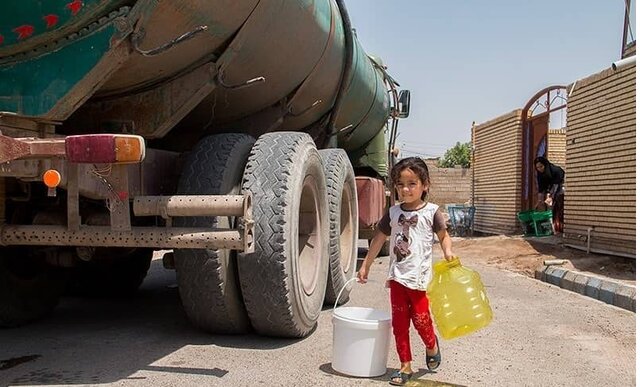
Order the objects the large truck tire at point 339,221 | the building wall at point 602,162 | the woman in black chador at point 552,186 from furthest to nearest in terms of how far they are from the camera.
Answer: the woman in black chador at point 552,186
the building wall at point 602,162
the large truck tire at point 339,221

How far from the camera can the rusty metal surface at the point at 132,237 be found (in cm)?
351

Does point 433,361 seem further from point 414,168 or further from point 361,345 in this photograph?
point 414,168

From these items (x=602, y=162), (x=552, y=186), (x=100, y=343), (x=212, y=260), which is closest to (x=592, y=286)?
(x=602, y=162)

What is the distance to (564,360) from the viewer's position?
428 cm

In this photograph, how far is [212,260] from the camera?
A: 4012mm

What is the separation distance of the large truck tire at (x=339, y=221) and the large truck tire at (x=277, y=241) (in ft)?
2.51

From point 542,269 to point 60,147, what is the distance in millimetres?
7036

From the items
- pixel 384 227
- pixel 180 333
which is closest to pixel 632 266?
pixel 384 227

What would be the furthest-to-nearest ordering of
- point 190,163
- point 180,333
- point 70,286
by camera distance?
1. point 70,286
2. point 180,333
3. point 190,163

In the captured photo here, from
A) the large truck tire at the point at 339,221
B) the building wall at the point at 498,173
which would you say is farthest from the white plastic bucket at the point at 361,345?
the building wall at the point at 498,173

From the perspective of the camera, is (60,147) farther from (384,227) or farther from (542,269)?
(542,269)

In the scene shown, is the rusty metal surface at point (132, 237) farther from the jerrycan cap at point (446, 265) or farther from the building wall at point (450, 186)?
the building wall at point (450, 186)

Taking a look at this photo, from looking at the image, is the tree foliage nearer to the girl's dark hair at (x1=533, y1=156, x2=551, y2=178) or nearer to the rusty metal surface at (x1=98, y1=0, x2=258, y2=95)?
the girl's dark hair at (x1=533, y1=156, x2=551, y2=178)

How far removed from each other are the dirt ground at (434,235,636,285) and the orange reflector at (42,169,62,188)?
5989 millimetres
